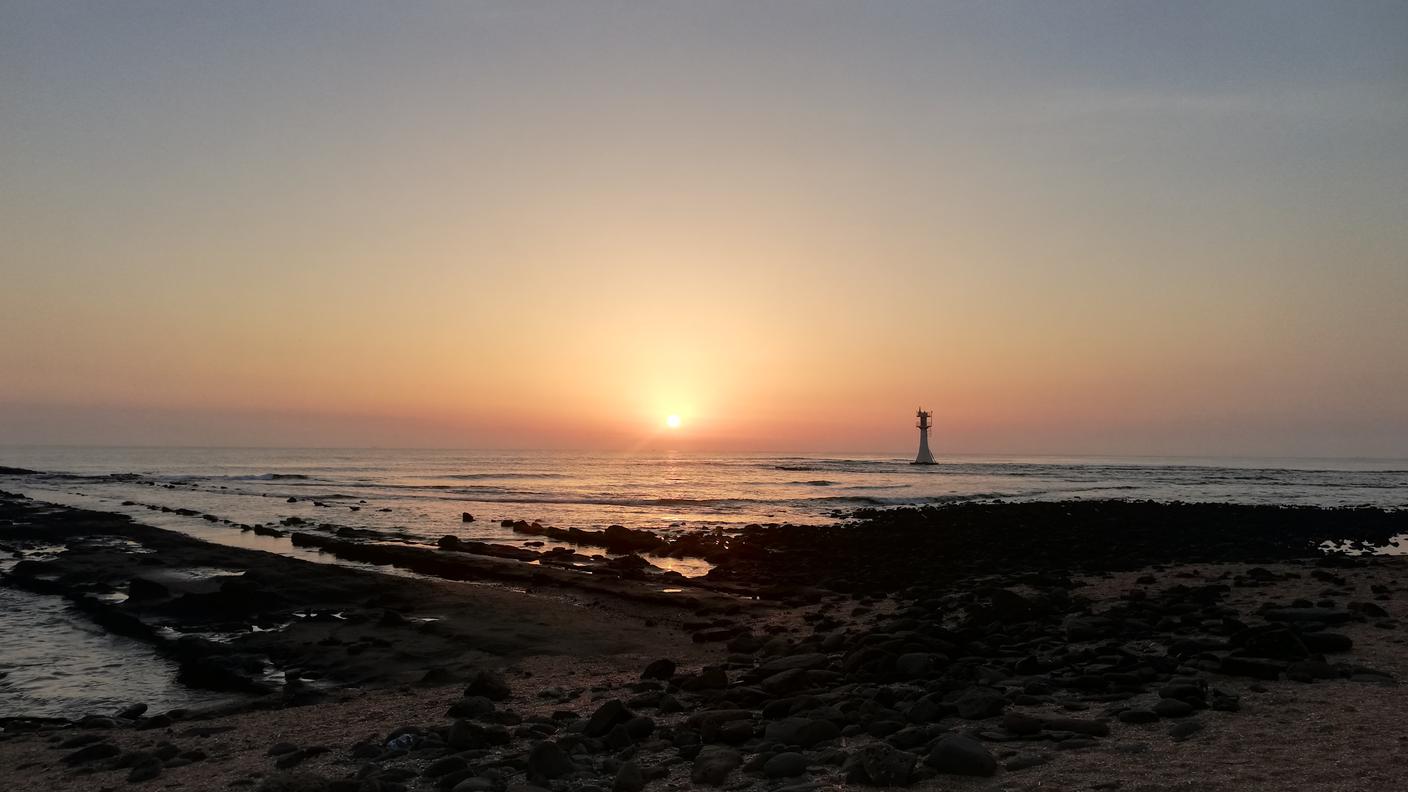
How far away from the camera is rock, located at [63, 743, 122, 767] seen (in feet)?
30.8

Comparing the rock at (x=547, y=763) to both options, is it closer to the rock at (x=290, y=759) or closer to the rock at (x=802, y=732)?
the rock at (x=802, y=732)

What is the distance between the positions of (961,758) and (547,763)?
3.71 m

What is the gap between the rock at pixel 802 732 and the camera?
27.2ft

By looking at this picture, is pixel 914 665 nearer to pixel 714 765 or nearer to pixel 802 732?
pixel 802 732

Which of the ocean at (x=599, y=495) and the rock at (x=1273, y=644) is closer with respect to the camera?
the rock at (x=1273, y=644)

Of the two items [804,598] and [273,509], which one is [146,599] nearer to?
[804,598]

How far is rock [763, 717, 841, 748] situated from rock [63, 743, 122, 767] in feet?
24.0

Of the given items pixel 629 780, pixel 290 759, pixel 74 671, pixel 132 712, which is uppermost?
pixel 629 780

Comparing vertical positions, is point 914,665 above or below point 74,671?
above

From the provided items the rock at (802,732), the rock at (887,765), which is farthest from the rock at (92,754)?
the rock at (887,765)

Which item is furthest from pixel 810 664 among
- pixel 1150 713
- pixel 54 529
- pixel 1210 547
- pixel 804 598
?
Answer: pixel 54 529

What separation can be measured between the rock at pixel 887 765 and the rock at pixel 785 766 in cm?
57

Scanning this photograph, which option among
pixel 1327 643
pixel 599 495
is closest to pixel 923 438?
pixel 599 495

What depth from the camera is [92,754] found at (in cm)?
948
